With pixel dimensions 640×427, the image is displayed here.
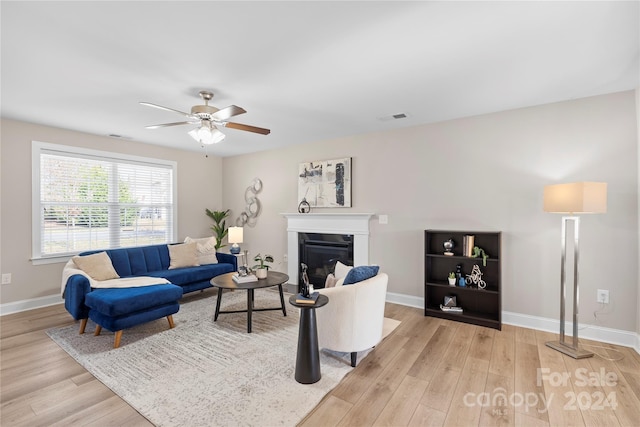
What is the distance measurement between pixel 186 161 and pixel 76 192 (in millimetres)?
1841

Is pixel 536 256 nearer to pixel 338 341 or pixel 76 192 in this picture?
pixel 338 341

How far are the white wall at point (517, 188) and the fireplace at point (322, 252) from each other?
470 millimetres

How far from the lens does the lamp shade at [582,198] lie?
8.38 ft

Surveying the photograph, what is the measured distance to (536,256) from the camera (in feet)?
10.9

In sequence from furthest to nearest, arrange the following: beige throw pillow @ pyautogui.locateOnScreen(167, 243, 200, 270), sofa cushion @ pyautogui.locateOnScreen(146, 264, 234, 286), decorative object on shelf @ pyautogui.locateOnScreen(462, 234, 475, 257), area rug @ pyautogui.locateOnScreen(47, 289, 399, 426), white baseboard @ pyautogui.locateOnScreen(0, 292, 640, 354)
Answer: beige throw pillow @ pyautogui.locateOnScreen(167, 243, 200, 270) < sofa cushion @ pyautogui.locateOnScreen(146, 264, 234, 286) < decorative object on shelf @ pyautogui.locateOnScreen(462, 234, 475, 257) < white baseboard @ pyautogui.locateOnScreen(0, 292, 640, 354) < area rug @ pyautogui.locateOnScreen(47, 289, 399, 426)

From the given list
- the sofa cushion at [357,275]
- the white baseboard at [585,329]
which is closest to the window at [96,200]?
the sofa cushion at [357,275]

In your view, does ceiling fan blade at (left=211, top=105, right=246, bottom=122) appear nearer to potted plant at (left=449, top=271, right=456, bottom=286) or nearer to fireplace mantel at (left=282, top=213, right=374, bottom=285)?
fireplace mantel at (left=282, top=213, right=374, bottom=285)

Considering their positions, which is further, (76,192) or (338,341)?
(76,192)

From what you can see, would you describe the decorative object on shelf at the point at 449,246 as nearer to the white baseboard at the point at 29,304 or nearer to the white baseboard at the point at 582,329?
the white baseboard at the point at 582,329

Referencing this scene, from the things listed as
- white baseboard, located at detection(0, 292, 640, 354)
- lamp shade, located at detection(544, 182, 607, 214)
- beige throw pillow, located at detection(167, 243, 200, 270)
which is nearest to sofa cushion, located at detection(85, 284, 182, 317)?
beige throw pillow, located at detection(167, 243, 200, 270)

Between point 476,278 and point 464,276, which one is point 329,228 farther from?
point 476,278

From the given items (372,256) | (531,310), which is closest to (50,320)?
(372,256)

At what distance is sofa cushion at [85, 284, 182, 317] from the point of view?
2805mm

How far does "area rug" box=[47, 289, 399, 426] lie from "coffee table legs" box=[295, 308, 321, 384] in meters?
0.06
